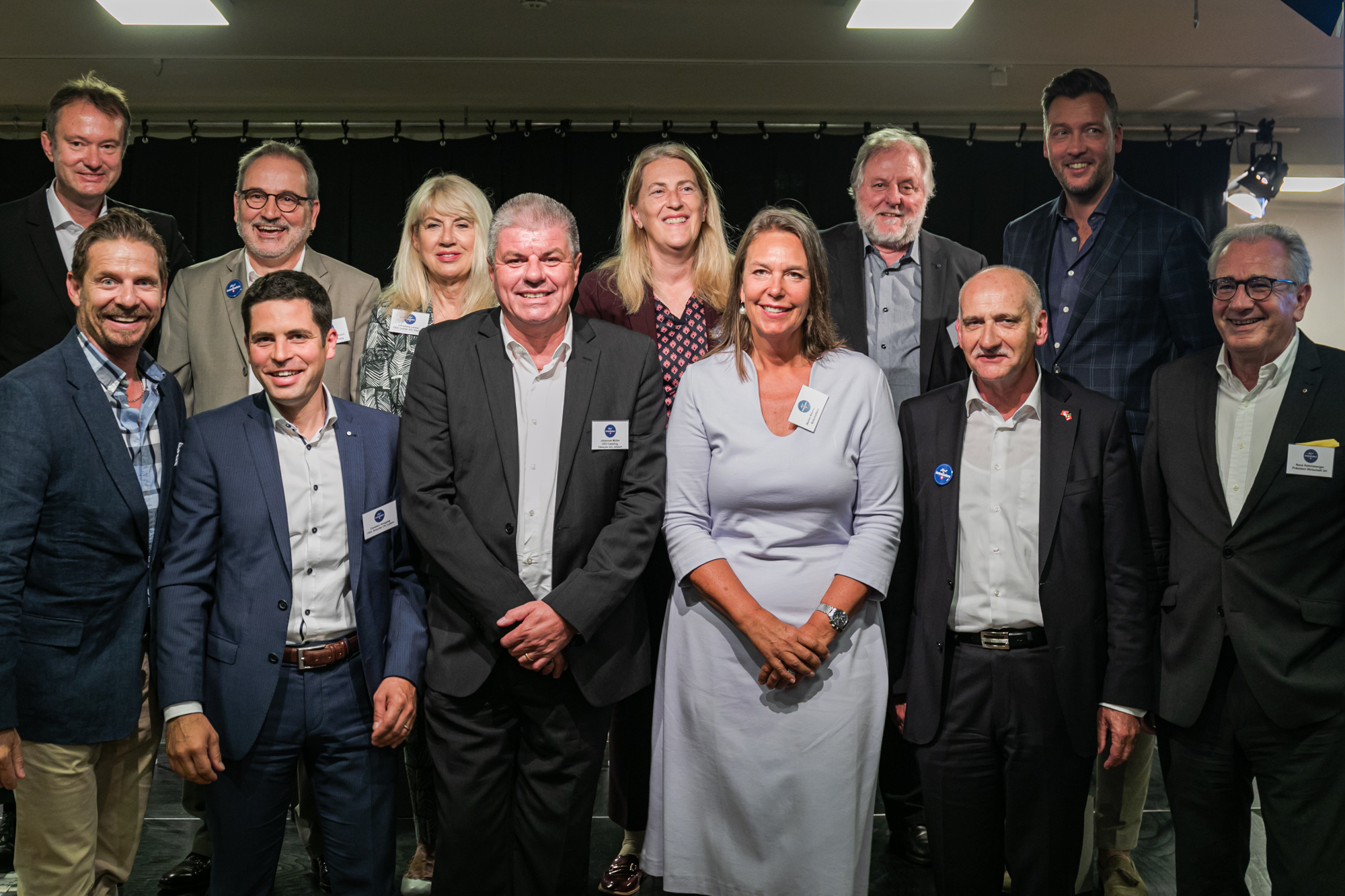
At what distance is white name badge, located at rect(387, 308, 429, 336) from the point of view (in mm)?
3176

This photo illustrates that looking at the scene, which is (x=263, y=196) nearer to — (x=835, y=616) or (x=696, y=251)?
(x=696, y=251)

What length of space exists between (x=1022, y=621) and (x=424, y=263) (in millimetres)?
2211

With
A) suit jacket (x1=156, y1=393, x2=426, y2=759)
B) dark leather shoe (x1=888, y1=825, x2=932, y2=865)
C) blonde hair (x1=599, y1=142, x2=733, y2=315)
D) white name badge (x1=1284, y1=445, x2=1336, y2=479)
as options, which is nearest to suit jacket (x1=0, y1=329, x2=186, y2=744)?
suit jacket (x1=156, y1=393, x2=426, y2=759)

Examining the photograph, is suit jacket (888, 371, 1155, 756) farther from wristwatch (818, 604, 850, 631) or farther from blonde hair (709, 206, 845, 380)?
blonde hair (709, 206, 845, 380)

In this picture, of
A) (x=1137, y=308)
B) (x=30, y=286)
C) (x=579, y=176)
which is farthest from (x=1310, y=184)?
(x=30, y=286)

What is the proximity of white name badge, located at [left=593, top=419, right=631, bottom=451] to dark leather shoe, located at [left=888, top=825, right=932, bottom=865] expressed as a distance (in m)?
1.70

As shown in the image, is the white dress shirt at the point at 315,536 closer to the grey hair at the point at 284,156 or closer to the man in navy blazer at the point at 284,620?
the man in navy blazer at the point at 284,620

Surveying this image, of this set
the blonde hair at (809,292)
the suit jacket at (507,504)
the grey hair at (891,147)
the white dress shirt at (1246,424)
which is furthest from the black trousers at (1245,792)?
the grey hair at (891,147)

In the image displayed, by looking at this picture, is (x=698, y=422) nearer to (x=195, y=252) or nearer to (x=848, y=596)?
(x=848, y=596)

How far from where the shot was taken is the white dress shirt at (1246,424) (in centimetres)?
252

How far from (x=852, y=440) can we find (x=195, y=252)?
21.2ft

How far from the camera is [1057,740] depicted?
2467mm

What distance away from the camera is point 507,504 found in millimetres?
2453

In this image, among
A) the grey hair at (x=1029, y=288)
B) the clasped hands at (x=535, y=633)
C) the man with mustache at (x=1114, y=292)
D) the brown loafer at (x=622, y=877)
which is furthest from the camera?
the man with mustache at (x=1114, y=292)
